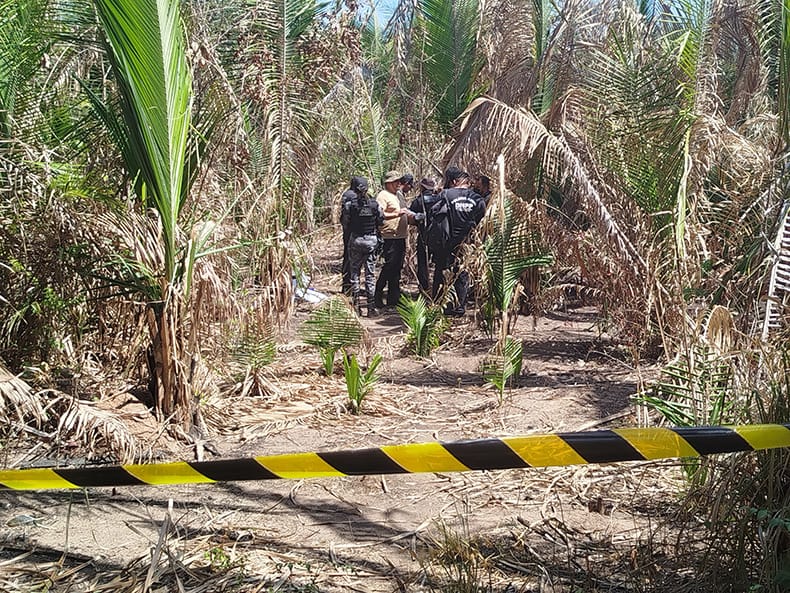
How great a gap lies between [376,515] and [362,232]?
6.27m

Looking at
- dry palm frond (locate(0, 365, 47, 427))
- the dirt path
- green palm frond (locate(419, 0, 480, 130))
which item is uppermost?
green palm frond (locate(419, 0, 480, 130))

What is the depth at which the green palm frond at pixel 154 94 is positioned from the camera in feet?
13.4

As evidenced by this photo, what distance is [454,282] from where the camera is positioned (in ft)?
30.6

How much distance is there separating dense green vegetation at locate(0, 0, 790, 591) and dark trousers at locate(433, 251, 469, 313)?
89 centimetres

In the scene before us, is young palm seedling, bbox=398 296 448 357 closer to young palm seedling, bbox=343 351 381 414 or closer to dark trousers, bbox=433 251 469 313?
dark trousers, bbox=433 251 469 313

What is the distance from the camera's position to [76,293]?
4.74 meters

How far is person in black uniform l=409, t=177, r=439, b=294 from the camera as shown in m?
10.2

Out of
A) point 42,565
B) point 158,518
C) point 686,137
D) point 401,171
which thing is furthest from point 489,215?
point 401,171

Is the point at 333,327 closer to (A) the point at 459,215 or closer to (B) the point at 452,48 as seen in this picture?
(A) the point at 459,215

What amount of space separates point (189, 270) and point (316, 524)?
1.60 m

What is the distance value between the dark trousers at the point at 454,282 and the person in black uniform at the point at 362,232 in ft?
2.62

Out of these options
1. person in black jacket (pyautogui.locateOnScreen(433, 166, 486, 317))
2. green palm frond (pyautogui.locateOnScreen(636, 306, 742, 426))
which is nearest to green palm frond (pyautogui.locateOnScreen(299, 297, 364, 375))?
person in black jacket (pyautogui.locateOnScreen(433, 166, 486, 317))

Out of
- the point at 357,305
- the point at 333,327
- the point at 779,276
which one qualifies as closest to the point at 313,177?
the point at 357,305

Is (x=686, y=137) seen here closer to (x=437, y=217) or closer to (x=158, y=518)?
(x=437, y=217)
